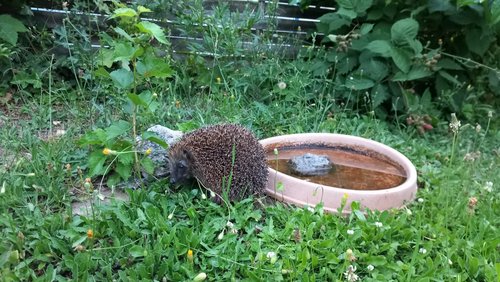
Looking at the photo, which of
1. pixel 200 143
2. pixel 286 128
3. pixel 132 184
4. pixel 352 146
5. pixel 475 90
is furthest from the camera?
pixel 475 90

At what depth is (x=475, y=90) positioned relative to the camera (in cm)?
481

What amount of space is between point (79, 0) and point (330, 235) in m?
3.20

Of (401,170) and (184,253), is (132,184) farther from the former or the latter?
(401,170)

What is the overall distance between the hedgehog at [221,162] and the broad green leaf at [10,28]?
7.02ft

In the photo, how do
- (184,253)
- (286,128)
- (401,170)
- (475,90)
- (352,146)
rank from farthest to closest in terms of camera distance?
1. (475,90)
2. (286,128)
3. (352,146)
4. (401,170)
5. (184,253)

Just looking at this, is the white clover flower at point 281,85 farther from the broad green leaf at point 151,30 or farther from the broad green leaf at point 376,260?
the broad green leaf at point 376,260

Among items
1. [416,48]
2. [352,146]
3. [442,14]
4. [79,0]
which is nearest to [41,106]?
[79,0]

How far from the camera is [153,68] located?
2580mm

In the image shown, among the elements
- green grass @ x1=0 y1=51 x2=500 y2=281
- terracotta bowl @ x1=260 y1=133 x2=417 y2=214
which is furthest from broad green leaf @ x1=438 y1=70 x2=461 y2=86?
terracotta bowl @ x1=260 y1=133 x2=417 y2=214

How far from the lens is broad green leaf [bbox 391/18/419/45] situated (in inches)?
161

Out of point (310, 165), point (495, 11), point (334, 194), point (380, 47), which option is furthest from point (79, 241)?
point (495, 11)

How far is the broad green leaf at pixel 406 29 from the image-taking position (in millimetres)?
4094

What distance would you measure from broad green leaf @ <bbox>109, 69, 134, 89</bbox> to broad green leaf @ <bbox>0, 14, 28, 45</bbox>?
188 centimetres

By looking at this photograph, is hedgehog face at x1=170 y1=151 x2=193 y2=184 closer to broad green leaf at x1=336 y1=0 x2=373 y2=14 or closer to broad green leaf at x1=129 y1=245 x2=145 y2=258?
broad green leaf at x1=129 y1=245 x2=145 y2=258
